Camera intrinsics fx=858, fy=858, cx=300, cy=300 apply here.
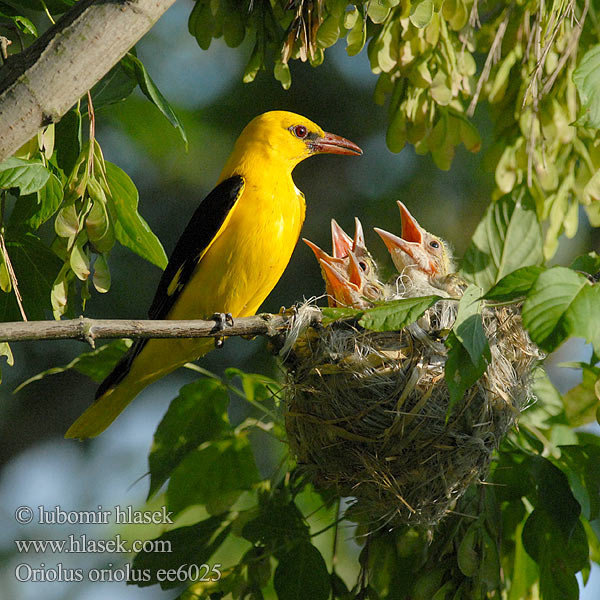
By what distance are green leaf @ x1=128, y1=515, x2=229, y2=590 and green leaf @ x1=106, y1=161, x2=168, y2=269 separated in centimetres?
105

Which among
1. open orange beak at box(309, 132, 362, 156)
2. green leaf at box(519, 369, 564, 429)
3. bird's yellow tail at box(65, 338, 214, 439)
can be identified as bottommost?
green leaf at box(519, 369, 564, 429)

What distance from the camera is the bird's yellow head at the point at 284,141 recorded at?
4.22 m

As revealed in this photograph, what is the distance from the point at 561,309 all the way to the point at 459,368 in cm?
39

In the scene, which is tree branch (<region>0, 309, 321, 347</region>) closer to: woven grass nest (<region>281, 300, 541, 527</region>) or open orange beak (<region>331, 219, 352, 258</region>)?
woven grass nest (<region>281, 300, 541, 527</region>)

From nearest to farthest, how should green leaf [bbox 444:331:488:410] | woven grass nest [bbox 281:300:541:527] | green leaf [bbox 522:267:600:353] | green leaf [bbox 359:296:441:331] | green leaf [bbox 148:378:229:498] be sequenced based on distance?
green leaf [bbox 522:267:600:353] → green leaf [bbox 444:331:488:410] → green leaf [bbox 359:296:441:331] → woven grass nest [bbox 281:300:541:527] → green leaf [bbox 148:378:229:498]

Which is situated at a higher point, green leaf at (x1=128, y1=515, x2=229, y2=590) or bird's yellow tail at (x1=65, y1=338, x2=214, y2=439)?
bird's yellow tail at (x1=65, y1=338, x2=214, y2=439)

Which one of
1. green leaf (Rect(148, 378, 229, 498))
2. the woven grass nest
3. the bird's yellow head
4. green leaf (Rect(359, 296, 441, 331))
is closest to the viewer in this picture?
green leaf (Rect(359, 296, 441, 331))

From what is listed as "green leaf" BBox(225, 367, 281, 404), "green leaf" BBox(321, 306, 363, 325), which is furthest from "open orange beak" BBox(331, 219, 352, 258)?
"green leaf" BBox(321, 306, 363, 325)

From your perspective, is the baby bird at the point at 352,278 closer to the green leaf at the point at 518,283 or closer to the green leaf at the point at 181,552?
the green leaf at the point at 181,552

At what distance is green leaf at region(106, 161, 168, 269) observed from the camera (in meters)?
2.66

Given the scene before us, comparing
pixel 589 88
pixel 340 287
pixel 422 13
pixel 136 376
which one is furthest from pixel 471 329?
pixel 136 376

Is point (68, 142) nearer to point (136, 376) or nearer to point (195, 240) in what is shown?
point (195, 240)

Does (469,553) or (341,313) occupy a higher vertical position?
(341,313)

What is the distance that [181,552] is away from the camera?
3125 mm
